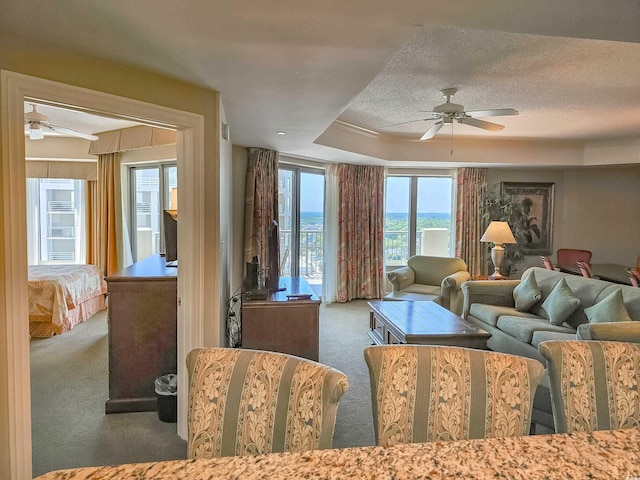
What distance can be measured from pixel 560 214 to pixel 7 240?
793 cm

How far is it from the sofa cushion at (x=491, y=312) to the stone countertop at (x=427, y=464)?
3.28 metres

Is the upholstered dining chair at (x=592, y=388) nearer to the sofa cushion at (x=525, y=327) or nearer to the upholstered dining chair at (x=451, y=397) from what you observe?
the upholstered dining chair at (x=451, y=397)

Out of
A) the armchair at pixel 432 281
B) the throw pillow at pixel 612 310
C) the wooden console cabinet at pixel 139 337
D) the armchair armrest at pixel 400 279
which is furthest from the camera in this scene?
the armchair armrest at pixel 400 279

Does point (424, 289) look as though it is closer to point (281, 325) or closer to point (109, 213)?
point (281, 325)

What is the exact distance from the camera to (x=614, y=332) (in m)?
2.89

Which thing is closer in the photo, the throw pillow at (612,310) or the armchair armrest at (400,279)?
the throw pillow at (612,310)

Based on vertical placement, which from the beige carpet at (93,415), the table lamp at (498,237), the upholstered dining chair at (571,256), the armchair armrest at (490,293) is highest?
the table lamp at (498,237)

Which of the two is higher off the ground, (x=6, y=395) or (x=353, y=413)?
(x=6, y=395)

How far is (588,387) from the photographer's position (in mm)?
1367

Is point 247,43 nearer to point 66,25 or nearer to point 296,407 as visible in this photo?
point 66,25

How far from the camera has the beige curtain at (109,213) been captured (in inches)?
247

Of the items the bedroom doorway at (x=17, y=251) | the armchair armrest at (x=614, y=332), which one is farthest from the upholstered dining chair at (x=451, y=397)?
the armchair armrest at (x=614, y=332)

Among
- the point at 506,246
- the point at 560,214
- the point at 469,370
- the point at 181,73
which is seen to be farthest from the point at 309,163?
the point at 469,370

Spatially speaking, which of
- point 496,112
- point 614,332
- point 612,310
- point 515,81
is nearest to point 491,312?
point 612,310
